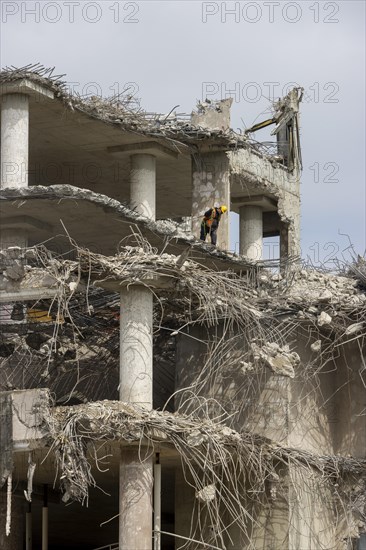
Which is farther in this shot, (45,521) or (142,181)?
(142,181)

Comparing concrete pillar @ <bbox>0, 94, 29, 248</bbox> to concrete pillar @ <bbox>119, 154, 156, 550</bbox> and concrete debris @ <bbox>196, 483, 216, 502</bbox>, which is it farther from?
concrete debris @ <bbox>196, 483, 216, 502</bbox>

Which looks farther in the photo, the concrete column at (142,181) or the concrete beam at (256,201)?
the concrete beam at (256,201)

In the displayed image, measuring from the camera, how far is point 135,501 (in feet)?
92.2

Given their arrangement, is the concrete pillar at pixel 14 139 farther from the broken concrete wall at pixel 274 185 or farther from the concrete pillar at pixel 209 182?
the broken concrete wall at pixel 274 185

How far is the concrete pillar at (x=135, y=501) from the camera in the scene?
27.9 meters

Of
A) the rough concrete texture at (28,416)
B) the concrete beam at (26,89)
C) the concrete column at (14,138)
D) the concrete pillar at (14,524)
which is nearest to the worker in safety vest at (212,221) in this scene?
the concrete column at (14,138)

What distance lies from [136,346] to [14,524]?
610 centimetres

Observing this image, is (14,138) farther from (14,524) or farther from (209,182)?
(14,524)

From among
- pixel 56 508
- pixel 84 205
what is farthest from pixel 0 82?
pixel 56 508

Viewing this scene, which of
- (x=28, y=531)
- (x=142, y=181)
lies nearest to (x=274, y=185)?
(x=142, y=181)

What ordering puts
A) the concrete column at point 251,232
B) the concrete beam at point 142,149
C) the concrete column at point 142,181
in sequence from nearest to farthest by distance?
the concrete beam at point 142,149
the concrete column at point 142,181
the concrete column at point 251,232

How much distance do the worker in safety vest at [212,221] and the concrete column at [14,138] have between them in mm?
3980

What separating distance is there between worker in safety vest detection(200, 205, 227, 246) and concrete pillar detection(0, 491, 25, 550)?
6.52 m

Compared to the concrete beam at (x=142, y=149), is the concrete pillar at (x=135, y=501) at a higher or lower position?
lower
